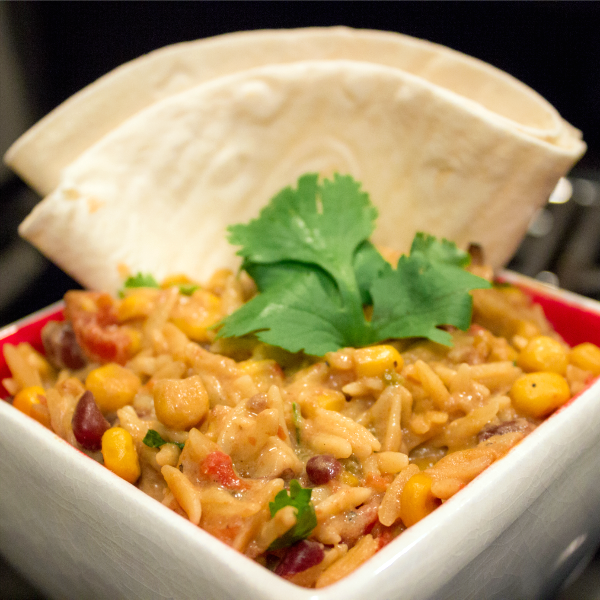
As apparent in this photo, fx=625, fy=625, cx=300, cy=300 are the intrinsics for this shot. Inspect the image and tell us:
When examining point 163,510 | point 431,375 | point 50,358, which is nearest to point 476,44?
point 431,375

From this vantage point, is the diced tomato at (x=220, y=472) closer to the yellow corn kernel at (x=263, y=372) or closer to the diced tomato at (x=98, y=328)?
the yellow corn kernel at (x=263, y=372)

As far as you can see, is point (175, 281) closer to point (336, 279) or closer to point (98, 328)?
point (98, 328)

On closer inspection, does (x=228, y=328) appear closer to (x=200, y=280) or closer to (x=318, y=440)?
(x=318, y=440)

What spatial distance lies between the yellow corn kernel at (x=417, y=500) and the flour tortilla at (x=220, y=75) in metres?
1.45

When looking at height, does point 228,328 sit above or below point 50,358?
above

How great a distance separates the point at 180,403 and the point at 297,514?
48cm

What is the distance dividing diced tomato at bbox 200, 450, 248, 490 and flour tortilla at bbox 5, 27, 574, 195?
1482mm

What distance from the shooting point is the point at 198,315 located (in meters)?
2.14

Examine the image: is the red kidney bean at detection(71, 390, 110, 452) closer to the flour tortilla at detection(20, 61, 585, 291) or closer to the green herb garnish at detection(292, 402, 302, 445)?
the green herb garnish at detection(292, 402, 302, 445)

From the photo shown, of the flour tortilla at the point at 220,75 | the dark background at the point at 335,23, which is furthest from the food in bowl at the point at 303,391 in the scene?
the dark background at the point at 335,23

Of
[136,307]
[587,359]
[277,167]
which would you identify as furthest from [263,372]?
[277,167]

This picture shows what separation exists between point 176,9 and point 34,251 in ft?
6.39

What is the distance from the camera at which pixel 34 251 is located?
380 centimetres

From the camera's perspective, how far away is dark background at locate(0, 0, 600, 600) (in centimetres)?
352
